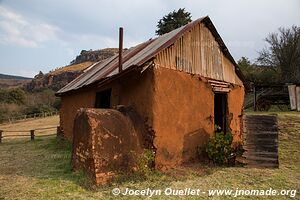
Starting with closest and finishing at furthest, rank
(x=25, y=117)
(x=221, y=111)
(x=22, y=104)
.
→ (x=221, y=111), (x=25, y=117), (x=22, y=104)

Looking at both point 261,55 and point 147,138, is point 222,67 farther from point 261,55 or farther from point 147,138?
point 261,55

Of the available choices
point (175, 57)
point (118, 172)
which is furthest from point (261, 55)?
point (118, 172)

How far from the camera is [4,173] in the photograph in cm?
888

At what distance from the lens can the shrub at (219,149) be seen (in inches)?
402

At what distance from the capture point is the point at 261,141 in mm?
11547

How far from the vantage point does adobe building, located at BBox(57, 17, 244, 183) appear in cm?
882

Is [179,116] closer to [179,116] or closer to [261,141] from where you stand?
[179,116]

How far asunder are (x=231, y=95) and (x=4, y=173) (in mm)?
8167

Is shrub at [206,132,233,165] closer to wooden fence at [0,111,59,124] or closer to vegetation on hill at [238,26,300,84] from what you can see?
vegetation on hill at [238,26,300,84]

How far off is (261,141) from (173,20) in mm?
22197

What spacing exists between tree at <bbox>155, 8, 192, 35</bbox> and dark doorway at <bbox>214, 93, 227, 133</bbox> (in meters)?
19.2

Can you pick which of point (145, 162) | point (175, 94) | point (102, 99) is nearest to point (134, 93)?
point (175, 94)

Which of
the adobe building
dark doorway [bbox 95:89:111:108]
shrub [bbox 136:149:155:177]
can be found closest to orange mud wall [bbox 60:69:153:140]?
the adobe building

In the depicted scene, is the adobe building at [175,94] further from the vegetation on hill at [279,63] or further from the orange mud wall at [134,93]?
the vegetation on hill at [279,63]
